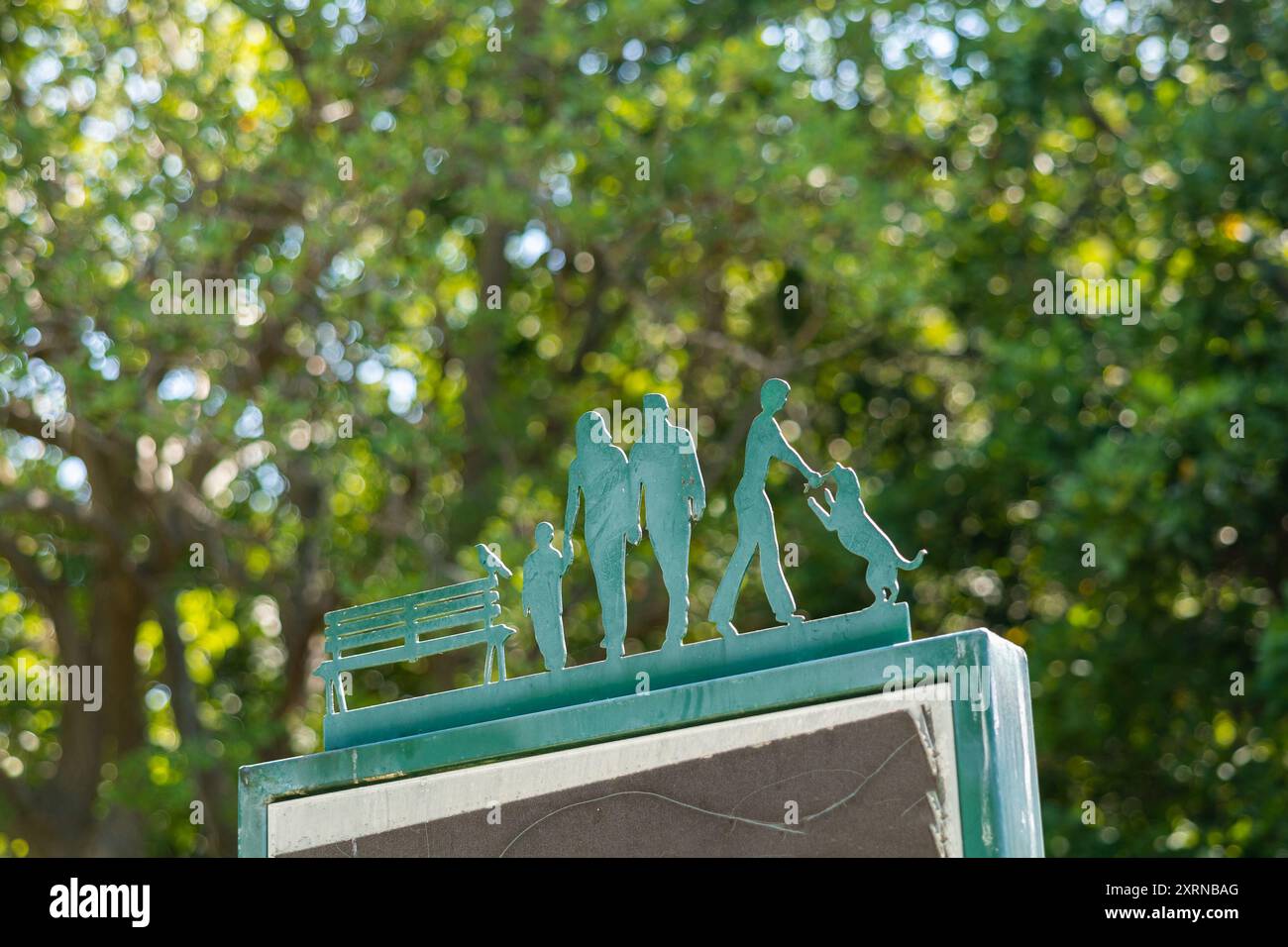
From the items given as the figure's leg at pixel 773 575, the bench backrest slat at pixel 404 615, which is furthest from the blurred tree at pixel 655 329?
the figure's leg at pixel 773 575

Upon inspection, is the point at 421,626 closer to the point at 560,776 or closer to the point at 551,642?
the point at 551,642

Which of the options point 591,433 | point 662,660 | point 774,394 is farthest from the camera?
point 591,433

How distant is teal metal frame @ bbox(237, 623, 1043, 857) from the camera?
6.30 m

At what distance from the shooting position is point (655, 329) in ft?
52.6

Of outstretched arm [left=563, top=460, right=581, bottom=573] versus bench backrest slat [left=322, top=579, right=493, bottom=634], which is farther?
bench backrest slat [left=322, top=579, right=493, bottom=634]

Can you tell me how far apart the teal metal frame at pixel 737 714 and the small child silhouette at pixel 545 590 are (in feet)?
0.88

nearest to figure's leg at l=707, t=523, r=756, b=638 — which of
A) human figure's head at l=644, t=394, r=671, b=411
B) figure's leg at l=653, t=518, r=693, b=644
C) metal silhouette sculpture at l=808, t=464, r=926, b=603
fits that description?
figure's leg at l=653, t=518, r=693, b=644

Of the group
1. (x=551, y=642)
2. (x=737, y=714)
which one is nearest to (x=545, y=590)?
(x=551, y=642)

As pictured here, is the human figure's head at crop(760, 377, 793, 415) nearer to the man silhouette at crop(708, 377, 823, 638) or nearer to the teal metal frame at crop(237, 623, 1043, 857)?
the man silhouette at crop(708, 377, 823, 638)

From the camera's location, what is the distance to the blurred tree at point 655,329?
43.8 ft

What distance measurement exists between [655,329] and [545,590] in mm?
8412

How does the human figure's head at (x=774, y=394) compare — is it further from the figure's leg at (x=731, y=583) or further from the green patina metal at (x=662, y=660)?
the figure's leg at (x=731, y=583)

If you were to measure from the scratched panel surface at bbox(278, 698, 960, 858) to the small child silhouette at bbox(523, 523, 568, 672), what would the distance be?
72 cm

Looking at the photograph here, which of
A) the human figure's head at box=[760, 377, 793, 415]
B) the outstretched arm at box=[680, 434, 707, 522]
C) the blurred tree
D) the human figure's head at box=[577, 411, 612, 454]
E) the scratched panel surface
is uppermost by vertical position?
the blurred tree
